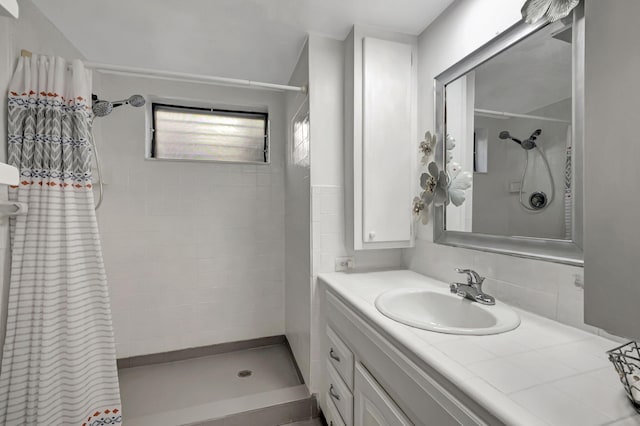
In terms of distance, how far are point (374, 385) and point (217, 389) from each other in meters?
1.40

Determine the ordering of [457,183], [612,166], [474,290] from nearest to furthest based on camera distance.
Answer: [612,166] → [474,290] → [457,183]

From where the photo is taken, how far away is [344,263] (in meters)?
1.78

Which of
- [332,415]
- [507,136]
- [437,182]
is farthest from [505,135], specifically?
[332,415]

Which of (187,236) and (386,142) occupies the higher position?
(386,142)

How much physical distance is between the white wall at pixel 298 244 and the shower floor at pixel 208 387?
0.18 m

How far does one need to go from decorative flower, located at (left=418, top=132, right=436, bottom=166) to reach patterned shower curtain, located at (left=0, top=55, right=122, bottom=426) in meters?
1.78

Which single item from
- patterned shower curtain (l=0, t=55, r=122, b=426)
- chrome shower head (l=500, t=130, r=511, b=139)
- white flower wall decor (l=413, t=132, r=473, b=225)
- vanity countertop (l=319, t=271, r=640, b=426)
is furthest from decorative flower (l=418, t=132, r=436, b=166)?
patterned shower curtain (l=0, t=55, r=122, b=426)

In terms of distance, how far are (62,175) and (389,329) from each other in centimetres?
164

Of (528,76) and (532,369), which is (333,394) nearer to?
(532,369)

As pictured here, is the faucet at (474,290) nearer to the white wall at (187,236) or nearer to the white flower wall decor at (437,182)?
the white flower wall decor at (437,182)

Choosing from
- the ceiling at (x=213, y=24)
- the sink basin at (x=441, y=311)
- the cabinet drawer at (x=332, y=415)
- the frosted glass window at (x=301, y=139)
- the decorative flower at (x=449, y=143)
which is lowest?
the cabinet drawer at (x=332, y=415)

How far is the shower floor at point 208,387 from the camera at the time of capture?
1.73m

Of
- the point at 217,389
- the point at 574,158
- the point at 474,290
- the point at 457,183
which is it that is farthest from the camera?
the point at 217,389

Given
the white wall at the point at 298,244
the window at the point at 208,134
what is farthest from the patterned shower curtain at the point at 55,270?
the white wall at the point at 298,244
